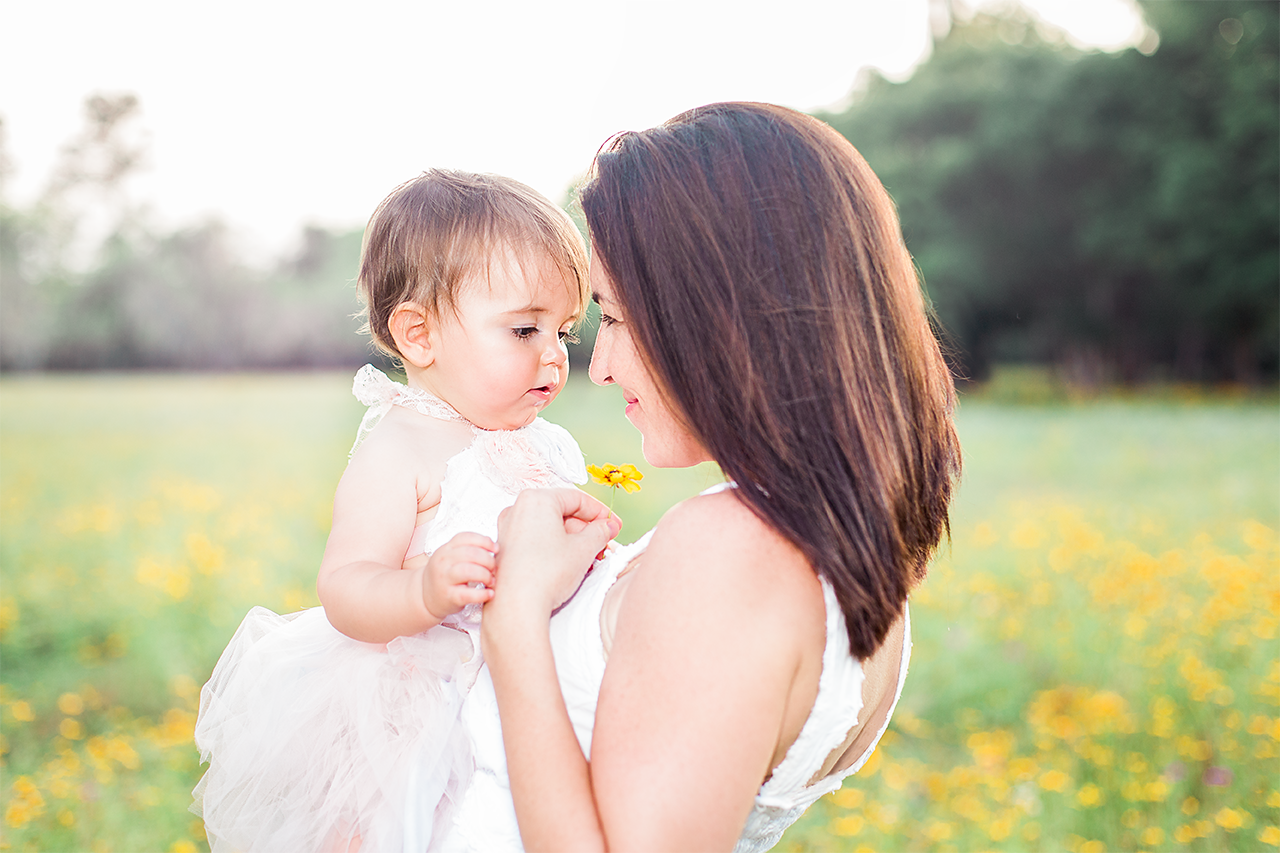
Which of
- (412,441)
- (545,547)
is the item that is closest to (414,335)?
(412,441)

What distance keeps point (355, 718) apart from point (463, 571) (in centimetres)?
49

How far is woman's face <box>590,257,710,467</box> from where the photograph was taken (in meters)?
1.50

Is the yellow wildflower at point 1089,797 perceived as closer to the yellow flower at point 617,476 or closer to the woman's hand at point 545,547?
the yellow flower at point 617,476

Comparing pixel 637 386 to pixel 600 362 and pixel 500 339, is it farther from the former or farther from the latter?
pixel 500 339

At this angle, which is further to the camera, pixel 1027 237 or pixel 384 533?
pixel 1027 237

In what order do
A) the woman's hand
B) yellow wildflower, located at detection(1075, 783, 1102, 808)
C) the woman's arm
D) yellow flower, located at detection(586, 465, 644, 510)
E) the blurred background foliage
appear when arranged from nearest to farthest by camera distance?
the woman's arm, the woman's hand, yellow flower, located at detection(586, 465, 644, 510), yellow wildflower, located at detection(1075, 783, 1102, 808), the blurred background foliage

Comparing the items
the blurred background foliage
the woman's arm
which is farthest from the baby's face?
the blurred background foliage

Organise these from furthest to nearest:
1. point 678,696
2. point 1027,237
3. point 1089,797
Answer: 1. point 1027,237
2. point 1089,797
3. point 678,696

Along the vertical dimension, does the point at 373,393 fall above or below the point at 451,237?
below

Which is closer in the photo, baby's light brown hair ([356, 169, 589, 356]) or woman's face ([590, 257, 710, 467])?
woman's face ([590, 257, 710, 467])

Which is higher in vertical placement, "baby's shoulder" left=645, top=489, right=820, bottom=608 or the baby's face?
the baby's face

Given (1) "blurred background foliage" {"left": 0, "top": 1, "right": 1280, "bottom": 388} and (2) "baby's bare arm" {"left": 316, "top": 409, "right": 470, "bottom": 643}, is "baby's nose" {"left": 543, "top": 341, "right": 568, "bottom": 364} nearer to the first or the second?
(2) "baby's bare arm" {"left": 316, "top": 409, "right": 470, "bottom": 643}

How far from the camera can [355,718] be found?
1646mm

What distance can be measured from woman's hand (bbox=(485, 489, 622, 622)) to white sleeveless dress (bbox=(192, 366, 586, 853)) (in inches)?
11.6
